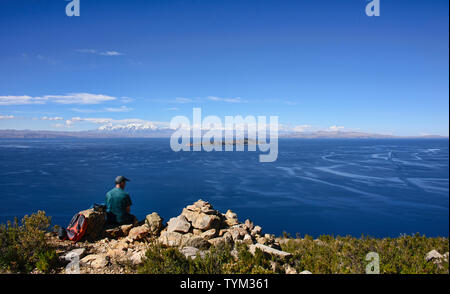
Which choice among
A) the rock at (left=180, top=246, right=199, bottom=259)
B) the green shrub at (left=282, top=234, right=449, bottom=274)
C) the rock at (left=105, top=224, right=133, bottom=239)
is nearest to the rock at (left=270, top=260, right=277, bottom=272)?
the green shrub at (left=282, top=234, right=449, bottom=274)

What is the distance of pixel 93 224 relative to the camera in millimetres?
7680

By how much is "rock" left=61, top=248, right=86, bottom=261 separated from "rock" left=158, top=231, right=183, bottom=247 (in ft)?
6.41

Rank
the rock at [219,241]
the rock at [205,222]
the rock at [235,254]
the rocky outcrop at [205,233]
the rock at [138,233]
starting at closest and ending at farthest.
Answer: the rock at [235,254], the rock at [219,241], the rocky outcrop at [205,233], the rock at [138,233], the rock at [205,222]

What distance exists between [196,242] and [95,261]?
2.50m

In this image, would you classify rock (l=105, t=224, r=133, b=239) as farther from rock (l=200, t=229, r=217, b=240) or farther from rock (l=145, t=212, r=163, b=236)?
rock (l=200, t=229, r=217, b=240)

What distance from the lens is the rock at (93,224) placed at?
298 inches

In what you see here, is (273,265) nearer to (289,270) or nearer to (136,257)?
(289,270)

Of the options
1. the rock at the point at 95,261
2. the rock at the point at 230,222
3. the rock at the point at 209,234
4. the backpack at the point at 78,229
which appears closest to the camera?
the rock at the point at 95,261

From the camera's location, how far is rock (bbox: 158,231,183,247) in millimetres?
7283

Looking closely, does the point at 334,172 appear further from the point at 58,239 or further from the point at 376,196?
the point at 58,239

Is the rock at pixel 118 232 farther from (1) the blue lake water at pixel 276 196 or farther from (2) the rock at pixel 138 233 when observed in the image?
(1) the blue lake water at pixel 276 196

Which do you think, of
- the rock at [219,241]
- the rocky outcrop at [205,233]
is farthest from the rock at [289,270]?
the rock at [219,241]

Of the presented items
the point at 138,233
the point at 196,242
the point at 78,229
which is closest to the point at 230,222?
the point at 196,242

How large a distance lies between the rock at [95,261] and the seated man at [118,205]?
75.2 inches
